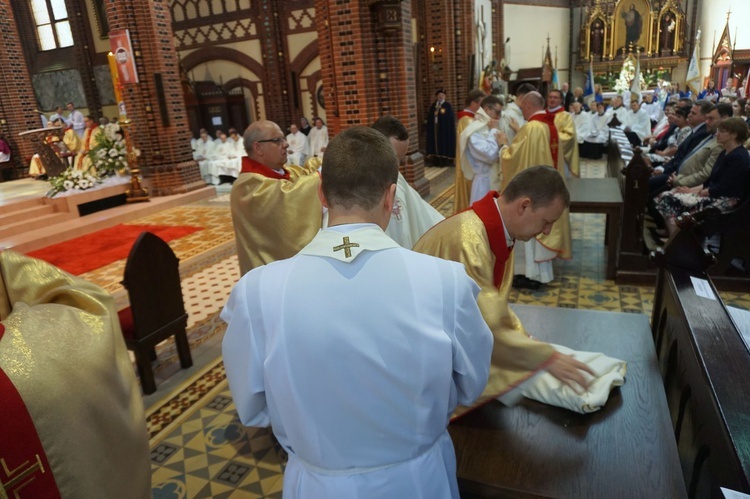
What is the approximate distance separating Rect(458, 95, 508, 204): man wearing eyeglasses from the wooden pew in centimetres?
331

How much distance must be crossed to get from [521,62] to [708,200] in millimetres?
17558

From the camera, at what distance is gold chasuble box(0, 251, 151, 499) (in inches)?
59.9

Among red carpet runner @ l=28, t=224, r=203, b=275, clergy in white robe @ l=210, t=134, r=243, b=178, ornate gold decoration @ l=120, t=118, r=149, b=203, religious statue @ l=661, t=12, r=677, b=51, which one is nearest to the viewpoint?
red carpet runner @ l=28, t=224, r=203, b=275

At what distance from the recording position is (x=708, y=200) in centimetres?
504

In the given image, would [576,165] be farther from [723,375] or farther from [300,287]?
[300,287]

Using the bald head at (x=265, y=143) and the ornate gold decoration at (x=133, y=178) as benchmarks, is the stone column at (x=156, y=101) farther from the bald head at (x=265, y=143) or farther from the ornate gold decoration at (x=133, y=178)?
the bald head at (x=265, y=143)

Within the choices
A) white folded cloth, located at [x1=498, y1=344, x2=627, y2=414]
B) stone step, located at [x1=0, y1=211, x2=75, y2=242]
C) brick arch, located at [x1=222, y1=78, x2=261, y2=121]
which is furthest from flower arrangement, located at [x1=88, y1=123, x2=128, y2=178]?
white folded cloth, located at [x1=498, y1=344, x2=627, y2=414]

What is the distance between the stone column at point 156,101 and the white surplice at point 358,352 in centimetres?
1020

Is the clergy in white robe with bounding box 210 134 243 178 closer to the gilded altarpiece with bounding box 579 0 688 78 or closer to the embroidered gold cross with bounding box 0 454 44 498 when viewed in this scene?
the embroidered gold cross with bounding box 0 454 44 498

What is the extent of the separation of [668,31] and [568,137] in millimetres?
21386

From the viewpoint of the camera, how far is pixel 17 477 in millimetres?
1524

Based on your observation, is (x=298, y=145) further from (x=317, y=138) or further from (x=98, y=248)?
(x=98, y=248)

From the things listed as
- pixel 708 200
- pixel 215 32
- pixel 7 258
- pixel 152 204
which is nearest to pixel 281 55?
pixel 215 32

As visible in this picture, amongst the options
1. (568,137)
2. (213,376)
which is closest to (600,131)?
(568,137)
